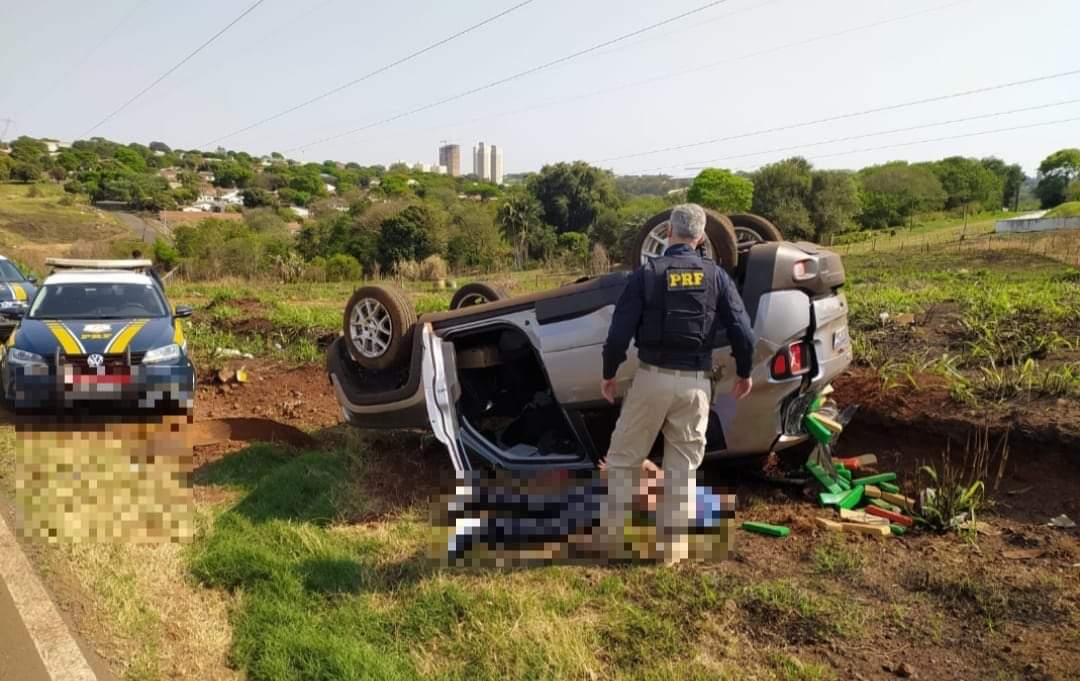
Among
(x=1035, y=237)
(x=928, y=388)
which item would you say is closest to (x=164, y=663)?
(x=928, y=388)

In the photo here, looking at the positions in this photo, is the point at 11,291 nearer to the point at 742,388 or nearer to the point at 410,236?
the point at 742,388

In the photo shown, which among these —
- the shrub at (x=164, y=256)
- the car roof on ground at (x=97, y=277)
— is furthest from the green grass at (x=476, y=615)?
the shrub at (x=164, y=256)

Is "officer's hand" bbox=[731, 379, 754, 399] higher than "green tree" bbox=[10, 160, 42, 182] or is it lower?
lower

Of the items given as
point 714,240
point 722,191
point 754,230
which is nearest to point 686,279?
point 714,240

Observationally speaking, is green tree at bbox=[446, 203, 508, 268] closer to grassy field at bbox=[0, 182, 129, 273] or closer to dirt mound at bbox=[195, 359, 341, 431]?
grassy field at bbox=[0, 182, 129, 273]

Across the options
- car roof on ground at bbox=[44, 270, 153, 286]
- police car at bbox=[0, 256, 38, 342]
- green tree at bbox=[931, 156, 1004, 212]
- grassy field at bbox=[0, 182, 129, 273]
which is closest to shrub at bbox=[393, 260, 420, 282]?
grassy field at bbox=[0, 182, 129, 273]

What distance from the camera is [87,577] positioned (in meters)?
4.07

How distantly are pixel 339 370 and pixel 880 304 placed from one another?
618 centimetres

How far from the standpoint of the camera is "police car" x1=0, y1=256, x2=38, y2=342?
11984 mm

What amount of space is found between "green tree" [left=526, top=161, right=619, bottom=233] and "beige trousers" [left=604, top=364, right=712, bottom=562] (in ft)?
201

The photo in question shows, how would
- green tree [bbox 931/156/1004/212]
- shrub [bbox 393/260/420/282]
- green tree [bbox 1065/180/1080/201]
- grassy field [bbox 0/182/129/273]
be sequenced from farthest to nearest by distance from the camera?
1. green tree [bbox 931/156/1004/212]
2. green tree [bbox 1065/180/1080/201]
3. grassy field [bbox 0/182/129/273]
4. shrub [bbox 393/260/420/282]

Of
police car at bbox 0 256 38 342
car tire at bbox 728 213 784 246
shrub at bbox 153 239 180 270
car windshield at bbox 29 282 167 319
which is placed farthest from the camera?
shrub at bbox 153 239 180 270

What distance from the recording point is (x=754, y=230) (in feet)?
16.8

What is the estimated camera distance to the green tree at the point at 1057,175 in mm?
79000
